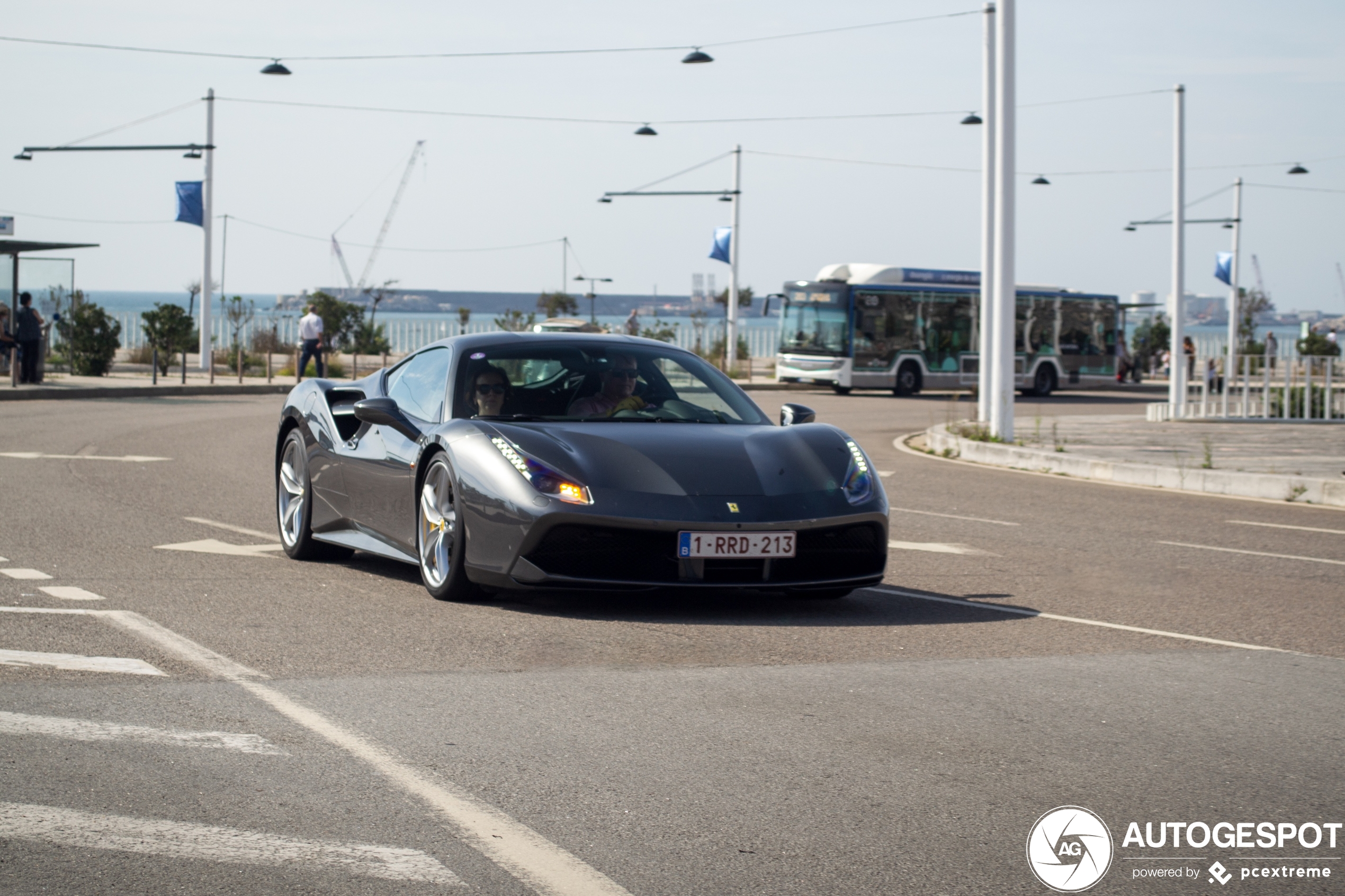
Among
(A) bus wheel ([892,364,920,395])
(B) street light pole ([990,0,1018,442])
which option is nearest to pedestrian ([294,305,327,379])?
(A) bus wheel ([892,364,920,395])

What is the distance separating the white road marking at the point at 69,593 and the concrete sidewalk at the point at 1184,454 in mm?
10797

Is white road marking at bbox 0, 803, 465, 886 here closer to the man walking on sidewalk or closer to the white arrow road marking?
the white arrow road marking

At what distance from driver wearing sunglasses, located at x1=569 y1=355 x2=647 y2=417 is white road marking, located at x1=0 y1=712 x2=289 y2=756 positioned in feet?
11.0

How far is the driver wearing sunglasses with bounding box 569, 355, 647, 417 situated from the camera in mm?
7816

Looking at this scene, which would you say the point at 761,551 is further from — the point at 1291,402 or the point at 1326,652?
the point at 1291,402

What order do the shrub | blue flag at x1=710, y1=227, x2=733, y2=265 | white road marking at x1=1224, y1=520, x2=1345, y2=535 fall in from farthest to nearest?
blue flag at x1=710, y1=227, x2=733, y2=265
the shrub
white road marking at x1=1224, y1=520, x2=1345, y2=535

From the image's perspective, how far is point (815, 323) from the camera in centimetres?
3841

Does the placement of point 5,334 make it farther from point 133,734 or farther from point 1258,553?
point 133,734

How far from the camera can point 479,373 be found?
790 centimetres

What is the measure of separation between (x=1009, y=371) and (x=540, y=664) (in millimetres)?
14013

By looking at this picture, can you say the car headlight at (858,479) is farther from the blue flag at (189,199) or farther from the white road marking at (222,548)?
the blue flag at (189,199)

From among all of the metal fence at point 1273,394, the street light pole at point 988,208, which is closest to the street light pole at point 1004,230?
the street light pole at point 988,208

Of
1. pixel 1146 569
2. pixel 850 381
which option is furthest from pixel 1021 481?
pixel 850 381

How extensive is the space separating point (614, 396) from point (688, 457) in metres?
0.96
